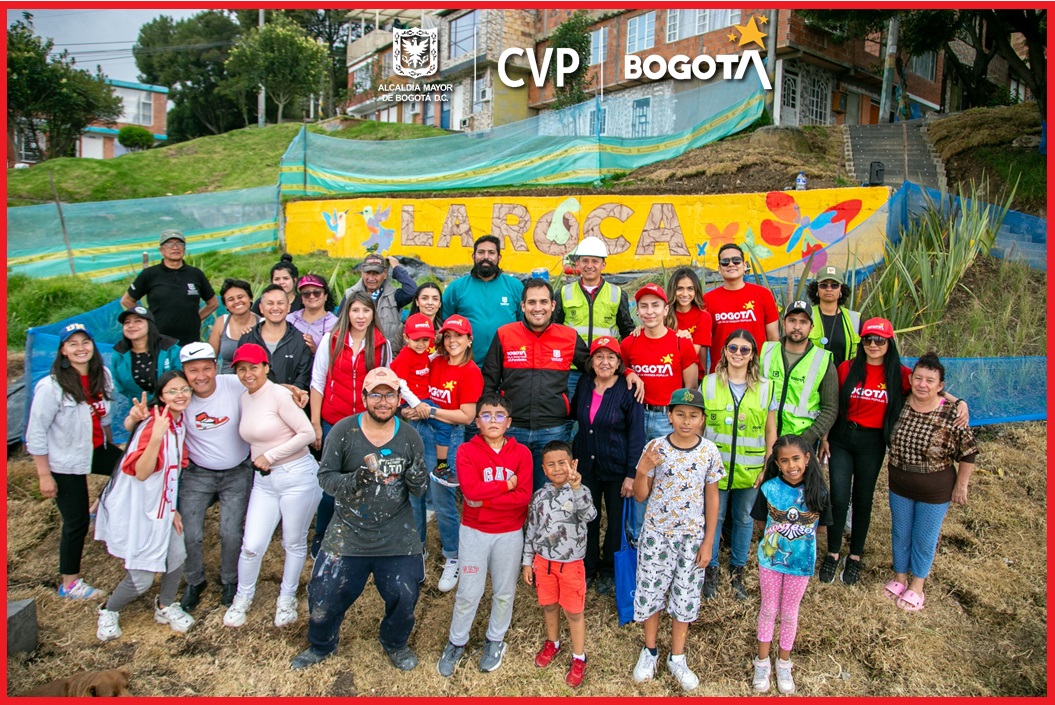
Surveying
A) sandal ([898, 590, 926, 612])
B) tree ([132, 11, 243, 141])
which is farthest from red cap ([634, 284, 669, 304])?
tree ([132, 11, 243, 141])

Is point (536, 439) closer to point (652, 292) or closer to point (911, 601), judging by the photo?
point (652, 292)

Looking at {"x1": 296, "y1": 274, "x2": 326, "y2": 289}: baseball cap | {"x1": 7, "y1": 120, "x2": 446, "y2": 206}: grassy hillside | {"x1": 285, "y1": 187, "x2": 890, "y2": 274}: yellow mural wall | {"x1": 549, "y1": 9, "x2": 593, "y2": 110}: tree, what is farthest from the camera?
{"x1": 549, "y1": 9, "x2": 593, "y2": 110}: tree

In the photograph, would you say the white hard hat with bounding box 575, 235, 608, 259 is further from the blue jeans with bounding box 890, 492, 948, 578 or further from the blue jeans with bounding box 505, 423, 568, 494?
the blue jeans with bounding box 890, 492, 948, 578

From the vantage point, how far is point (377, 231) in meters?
Answer: 12.1

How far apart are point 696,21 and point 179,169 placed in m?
16.1

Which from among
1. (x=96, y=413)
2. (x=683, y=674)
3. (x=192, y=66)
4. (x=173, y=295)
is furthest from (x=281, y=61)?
(x=683, y=674)

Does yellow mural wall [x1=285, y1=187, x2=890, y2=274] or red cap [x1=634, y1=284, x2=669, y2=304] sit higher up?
yellow mural wall [x1=285, y1=187, x2=890, y2=274]

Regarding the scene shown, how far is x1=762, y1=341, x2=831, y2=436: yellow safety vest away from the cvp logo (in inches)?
898

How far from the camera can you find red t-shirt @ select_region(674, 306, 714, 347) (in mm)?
4344

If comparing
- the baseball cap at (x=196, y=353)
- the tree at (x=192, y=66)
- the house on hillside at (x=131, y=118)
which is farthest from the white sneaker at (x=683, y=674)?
the house on hillside at (x=131, y=118)

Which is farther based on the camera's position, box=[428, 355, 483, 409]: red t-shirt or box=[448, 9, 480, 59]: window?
box=[448, 9, 480, 59]: window

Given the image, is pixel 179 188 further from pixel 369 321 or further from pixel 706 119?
pixel 369 321

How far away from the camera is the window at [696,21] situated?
1872 cm

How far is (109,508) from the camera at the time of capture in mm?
3732
